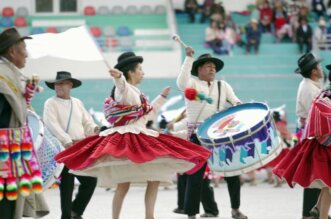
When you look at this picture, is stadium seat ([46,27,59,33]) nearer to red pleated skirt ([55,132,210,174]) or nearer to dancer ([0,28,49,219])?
red pleated skirt ([55,132,210,174])

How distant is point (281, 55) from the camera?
2888 centimetres

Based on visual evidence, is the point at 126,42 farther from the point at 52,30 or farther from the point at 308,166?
the point at 308,166

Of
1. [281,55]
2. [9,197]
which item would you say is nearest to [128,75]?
[9,197]

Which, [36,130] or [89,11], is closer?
[36,130]

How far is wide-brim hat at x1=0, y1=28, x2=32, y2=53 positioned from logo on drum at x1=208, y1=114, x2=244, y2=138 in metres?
3.67

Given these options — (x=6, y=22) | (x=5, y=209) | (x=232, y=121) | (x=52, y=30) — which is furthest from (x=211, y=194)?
(x=6, y=22)

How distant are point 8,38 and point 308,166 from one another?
328cm

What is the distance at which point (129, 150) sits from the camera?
405 inches

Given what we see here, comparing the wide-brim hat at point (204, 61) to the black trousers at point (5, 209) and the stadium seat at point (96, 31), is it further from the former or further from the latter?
the stadium seat at point (96, 31)

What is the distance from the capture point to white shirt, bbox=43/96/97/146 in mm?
11884

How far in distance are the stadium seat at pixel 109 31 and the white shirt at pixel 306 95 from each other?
1821 centimetres

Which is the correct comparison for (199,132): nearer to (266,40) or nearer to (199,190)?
(199,190)

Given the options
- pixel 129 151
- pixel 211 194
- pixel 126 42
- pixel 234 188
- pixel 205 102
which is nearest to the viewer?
pixel 129 151

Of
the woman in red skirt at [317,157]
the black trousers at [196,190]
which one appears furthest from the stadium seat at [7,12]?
the woman in red skirt at [317,157]
